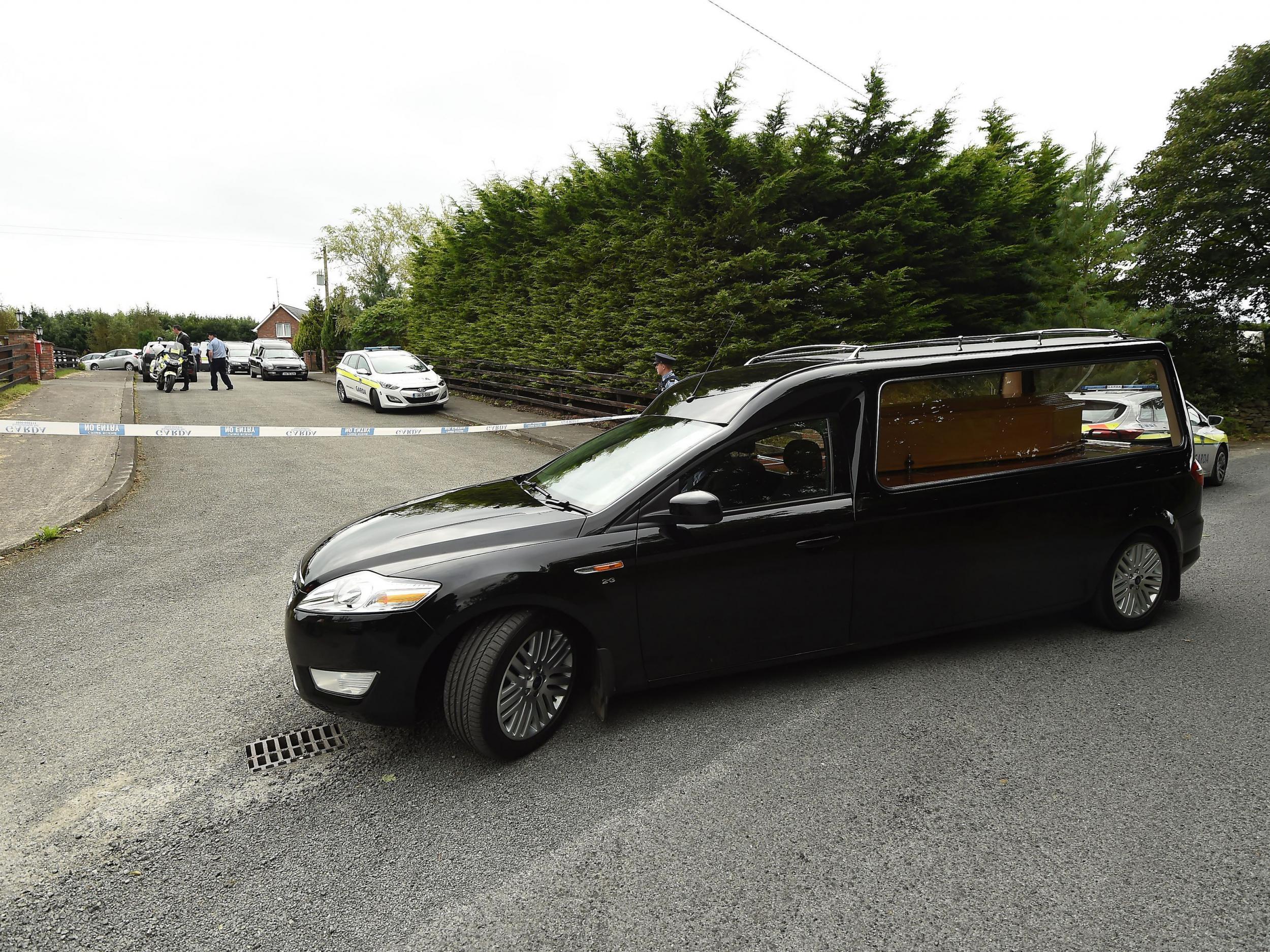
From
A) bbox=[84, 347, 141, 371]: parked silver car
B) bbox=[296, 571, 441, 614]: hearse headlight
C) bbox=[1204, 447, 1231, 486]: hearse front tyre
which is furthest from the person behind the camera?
bbox=[84, 347, 141, 371]: parked silver car

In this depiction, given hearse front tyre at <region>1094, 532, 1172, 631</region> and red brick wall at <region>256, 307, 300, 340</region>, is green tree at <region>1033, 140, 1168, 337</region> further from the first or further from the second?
red brick wall at <region>256, 307, 300, 340</region>

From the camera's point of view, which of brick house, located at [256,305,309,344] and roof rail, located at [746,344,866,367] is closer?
roof rail, located at [746,344,866,367]

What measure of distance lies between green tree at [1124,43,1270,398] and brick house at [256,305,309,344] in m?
79.4

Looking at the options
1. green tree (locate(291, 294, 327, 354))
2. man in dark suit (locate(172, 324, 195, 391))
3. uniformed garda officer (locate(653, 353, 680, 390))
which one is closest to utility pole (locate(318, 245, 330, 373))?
green tree (locate(291, 294, 327, 354))

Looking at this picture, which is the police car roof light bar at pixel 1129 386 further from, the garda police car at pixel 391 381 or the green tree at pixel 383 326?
the green tree at pixel 383 326

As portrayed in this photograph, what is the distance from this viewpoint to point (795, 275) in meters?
11.6

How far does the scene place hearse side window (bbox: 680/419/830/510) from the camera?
11.7 feet

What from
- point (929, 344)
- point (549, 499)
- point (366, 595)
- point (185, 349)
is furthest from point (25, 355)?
point (929, 344)

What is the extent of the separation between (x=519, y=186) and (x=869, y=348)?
1618 centimetres

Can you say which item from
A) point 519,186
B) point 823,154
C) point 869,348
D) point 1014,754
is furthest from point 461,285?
point 1014,754

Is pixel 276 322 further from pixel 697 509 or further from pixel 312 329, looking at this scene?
pixel 697 509

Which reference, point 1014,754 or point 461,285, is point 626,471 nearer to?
point 1014,754

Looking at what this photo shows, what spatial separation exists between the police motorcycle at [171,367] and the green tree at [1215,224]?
28489mm

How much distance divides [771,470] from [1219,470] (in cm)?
1047
